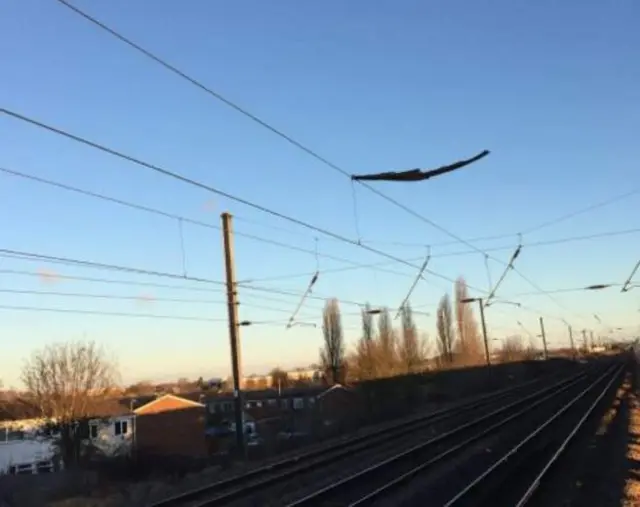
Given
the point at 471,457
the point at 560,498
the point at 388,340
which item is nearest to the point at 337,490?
the point at 560,498

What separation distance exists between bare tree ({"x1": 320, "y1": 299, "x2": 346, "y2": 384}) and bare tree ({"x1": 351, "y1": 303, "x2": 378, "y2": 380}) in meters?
6.14

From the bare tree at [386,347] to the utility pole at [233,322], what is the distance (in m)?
44.9

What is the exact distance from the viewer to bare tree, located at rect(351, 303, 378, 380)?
71.2 meters

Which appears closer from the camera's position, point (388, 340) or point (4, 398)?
point (4, 398)

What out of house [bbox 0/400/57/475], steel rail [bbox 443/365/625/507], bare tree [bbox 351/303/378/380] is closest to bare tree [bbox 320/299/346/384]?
bare tree [bbox 351/303/378/380]

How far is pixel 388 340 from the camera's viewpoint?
291ft

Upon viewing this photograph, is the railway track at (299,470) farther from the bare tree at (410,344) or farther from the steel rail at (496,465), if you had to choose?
the bare tree at (410,344)

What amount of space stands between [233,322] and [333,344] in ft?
235

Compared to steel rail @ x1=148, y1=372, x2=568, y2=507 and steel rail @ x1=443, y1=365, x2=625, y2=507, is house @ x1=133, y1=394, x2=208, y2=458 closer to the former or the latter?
steel rail @ x1=148, y1=372, x2=568, y2=507

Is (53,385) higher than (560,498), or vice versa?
(53,385)

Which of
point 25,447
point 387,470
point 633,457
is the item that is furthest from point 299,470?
point 25,447

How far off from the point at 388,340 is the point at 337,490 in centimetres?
7394

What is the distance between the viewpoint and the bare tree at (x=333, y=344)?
9619 centimetres

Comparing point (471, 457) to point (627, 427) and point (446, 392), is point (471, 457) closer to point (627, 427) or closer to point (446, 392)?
point (627, 427)
